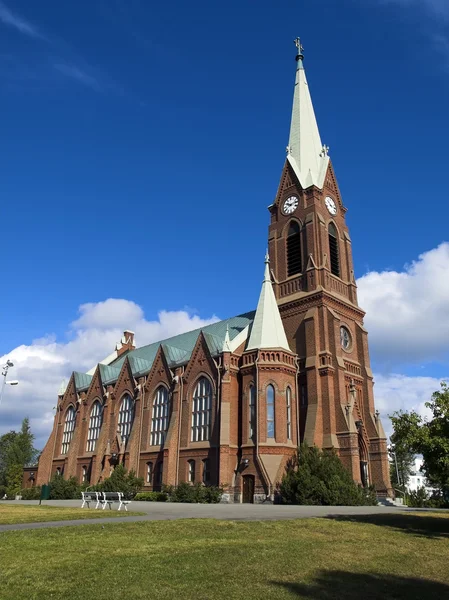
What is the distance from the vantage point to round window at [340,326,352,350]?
46.0 meters

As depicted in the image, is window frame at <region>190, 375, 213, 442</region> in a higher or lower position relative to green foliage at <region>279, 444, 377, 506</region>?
higher

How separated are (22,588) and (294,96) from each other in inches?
2427

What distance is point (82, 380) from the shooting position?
67.2 m

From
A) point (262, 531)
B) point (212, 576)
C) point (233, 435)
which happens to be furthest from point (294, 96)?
point (212, 576)

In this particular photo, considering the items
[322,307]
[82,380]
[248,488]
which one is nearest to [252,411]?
[248,488]

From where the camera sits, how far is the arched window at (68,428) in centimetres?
6494

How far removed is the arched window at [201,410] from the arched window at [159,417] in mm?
5297

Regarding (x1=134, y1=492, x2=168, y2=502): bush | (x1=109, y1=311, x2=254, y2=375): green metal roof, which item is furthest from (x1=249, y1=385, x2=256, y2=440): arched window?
(x1=134, y1=492, x2=168, y2=502): bush

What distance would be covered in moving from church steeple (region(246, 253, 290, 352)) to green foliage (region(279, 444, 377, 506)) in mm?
10430

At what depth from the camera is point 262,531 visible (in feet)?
46.0

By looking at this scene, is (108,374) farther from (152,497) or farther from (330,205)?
(330,205)

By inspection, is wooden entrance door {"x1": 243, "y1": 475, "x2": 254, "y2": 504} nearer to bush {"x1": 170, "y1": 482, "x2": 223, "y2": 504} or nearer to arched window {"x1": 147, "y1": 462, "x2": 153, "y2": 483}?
bush {"x1": 170, "y1": 482, "x2": 223, "y2": 504}

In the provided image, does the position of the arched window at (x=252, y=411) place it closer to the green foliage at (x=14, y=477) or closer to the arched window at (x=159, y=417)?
the arched window at (x=159, y=417)

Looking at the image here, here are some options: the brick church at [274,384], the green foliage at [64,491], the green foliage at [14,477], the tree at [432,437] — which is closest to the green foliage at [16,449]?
the green foliage at [14,477]
